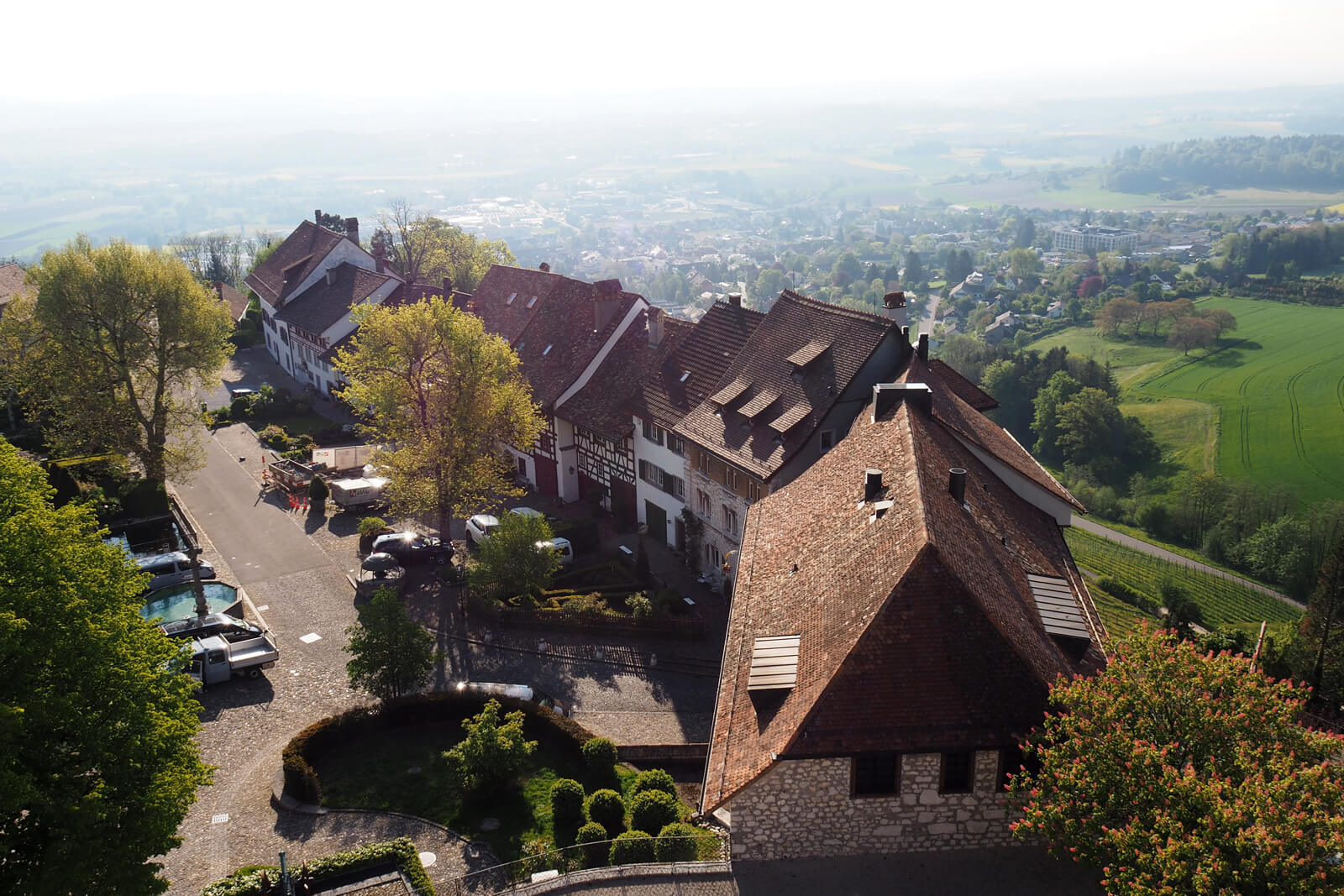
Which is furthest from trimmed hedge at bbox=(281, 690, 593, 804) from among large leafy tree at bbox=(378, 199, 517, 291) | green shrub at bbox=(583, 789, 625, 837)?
large leafy tree at bbox=(378, 199, 517, 291)

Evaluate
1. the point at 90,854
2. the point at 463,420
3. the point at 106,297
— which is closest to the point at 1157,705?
the point at 90,854

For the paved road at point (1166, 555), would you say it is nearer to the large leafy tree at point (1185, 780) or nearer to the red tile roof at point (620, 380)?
the red tile roof at point (620, 380)

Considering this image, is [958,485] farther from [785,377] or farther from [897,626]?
[785,377]

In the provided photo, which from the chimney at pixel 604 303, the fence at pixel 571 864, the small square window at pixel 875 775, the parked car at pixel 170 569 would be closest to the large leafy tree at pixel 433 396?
the chimney at pixel 604 303

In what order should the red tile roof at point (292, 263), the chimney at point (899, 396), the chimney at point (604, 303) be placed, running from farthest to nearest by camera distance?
the red tile roof at point (292, 263) < the chimney at point (604, 303) < the chimney at point (899, 396)

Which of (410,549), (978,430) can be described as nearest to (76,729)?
(410,549)

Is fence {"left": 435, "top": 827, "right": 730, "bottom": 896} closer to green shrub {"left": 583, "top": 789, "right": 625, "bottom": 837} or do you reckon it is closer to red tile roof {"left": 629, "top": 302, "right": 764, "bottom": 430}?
green shrub {"left": 583, "top": 789, "right": 625, "bottom": 837}
